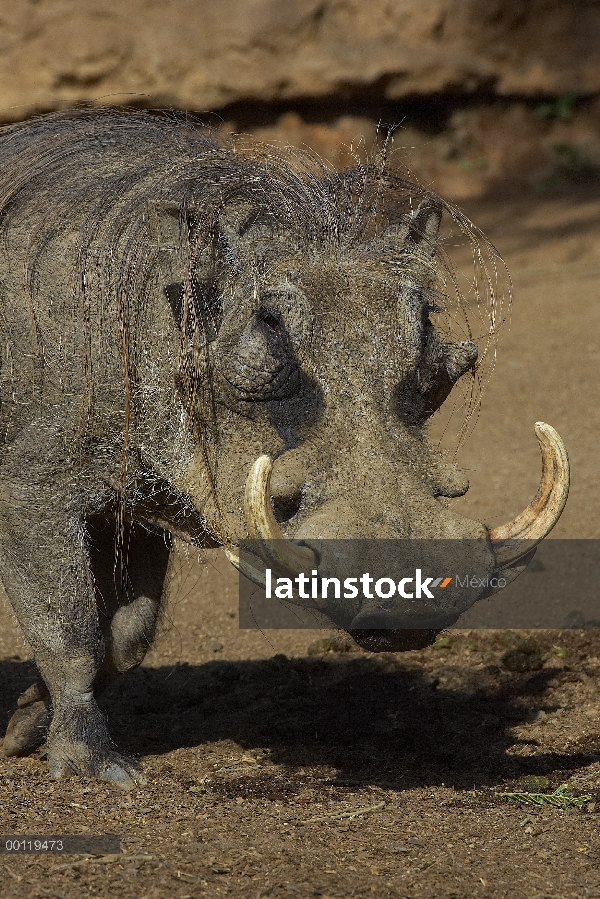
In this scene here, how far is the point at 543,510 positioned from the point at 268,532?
65 centimetres

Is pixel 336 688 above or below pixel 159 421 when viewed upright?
below

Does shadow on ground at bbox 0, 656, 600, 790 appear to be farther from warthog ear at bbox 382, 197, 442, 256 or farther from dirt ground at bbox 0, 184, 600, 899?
warthog ear at bbox 382, 197, 442, 256

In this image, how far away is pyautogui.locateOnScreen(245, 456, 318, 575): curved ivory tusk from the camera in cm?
242

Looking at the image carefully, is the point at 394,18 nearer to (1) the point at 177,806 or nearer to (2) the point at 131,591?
(2) the point at 131,591

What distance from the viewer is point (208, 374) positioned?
285cm

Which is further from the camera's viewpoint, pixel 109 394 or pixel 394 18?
pixel 394 18

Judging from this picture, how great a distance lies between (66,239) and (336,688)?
1.78 meters

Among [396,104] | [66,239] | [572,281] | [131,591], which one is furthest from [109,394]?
[396,104]

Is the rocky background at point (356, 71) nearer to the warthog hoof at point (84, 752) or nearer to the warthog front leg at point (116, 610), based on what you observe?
the warthog front leg at point (116, 610)

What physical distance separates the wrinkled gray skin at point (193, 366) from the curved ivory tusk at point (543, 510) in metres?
0.14

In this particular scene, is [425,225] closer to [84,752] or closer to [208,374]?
[208,374]

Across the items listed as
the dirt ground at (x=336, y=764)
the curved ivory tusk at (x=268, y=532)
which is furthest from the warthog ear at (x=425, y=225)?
the dirt ground at (x=336, y=764)

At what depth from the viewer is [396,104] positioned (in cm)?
1036

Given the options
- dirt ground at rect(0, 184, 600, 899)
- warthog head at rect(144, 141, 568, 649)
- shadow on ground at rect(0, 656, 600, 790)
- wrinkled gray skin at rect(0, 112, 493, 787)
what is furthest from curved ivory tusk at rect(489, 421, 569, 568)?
shadow on ground at rect(0, 656, 600, 790)
